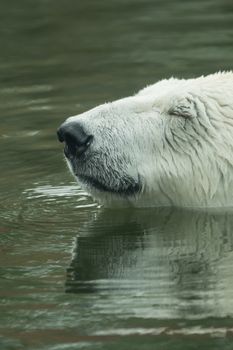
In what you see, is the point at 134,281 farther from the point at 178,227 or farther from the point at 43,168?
the point at 43,168

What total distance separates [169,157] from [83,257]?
0.84 m

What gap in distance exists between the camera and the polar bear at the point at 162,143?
672 cm

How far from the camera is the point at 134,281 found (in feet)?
19.1

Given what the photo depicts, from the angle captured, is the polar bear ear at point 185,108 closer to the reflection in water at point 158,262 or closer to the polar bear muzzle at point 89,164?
the polar bear muzzle at point 89,164

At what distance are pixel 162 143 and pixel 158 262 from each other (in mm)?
902

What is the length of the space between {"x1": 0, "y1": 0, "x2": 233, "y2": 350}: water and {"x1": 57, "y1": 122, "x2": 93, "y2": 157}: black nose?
0.49 metres

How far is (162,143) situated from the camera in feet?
22.4

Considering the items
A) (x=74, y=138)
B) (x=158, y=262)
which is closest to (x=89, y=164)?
(x=74, y=138)

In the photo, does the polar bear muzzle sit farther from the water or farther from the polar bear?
the water

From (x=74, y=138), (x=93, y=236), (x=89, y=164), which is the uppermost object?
(x=74, y=138)

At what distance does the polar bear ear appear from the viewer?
678 centimetres

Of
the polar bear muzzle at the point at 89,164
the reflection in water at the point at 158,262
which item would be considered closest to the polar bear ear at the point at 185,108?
the polar bear muzzle at the point at 89,164

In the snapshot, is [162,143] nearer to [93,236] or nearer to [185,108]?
[185,108]

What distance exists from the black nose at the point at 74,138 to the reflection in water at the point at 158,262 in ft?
1.62
